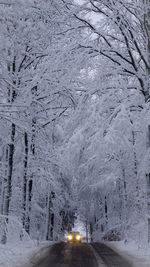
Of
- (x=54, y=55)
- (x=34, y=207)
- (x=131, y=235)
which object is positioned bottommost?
(x=131, y=235)

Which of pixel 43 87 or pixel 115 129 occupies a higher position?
pixel 43 87

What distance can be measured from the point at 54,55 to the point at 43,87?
3410mm

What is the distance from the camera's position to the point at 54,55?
461 inches

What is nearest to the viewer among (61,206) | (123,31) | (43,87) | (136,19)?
(123,31)

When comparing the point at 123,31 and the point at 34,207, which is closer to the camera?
the point at 123,31

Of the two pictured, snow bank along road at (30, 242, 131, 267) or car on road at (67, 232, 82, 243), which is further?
car on road at (67, 232, 82, 243)

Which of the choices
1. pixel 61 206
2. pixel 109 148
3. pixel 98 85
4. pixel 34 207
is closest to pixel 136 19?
pixel 98 85

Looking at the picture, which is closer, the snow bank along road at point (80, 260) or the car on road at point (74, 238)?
the snow bank along road at point (80, 260)

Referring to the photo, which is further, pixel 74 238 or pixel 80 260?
pixel 74 238

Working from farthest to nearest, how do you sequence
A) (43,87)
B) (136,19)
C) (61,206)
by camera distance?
(61,206), (43,87), (136,19)

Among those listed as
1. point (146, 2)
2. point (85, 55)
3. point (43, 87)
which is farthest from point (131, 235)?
point (146, 2)

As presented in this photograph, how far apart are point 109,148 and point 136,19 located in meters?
5.83

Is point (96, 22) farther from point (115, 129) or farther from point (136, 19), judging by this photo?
point (115, 129)

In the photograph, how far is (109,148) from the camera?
32.3 feet
